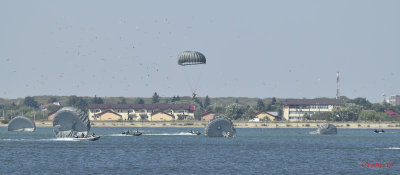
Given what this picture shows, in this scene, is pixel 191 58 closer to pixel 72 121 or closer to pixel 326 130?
pixel 72 121

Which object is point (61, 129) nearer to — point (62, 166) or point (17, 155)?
point (17, 155)

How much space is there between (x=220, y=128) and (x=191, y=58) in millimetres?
24982

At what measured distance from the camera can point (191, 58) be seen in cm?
13750

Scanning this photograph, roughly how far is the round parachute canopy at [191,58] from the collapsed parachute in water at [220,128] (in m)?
21.1

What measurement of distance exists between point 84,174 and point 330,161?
35430 mm

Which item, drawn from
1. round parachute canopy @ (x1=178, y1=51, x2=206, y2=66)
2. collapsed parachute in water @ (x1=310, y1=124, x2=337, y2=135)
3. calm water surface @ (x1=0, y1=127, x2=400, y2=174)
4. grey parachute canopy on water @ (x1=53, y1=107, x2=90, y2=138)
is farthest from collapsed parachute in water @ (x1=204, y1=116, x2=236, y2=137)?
collapsed parachute in water @ (x1=310, y1=124, x2=337, y2=135)

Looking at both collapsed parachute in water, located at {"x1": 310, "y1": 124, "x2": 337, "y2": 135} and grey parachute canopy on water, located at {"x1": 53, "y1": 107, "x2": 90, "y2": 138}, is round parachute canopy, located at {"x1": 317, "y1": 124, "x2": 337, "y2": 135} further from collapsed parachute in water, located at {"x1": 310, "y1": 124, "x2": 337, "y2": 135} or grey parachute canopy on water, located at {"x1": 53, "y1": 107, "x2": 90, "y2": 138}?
grey parachute canopy on water, located at {"x1": 53, "y1": 107, "x2": 90, "y2": 138}

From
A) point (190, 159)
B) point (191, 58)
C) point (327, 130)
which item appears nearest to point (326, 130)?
point (327, 130)

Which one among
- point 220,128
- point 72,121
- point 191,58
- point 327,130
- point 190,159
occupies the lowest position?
point 190,159

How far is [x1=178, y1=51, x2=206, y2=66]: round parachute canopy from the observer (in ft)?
450

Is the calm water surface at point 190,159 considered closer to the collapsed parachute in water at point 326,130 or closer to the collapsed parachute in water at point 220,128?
the collapsed parachute in water at point 220,128

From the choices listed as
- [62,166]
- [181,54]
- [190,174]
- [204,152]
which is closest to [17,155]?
[62,166]

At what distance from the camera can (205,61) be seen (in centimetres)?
13800

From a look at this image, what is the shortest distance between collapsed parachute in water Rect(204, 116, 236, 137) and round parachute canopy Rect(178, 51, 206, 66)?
69.1 feet
